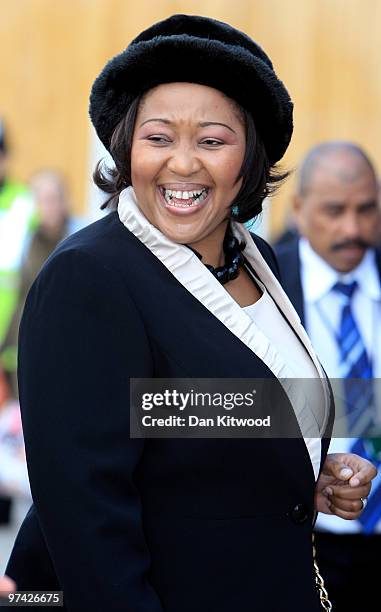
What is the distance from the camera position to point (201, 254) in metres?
2.30

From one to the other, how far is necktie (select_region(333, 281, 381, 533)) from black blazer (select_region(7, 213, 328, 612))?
136 cm

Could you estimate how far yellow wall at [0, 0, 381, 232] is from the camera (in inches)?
290

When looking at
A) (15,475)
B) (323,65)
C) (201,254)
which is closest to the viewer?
(201,254)

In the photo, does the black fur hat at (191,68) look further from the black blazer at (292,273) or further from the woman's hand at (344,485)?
the black blazer at (292,273)

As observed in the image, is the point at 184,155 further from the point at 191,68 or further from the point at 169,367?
the point at 169,367

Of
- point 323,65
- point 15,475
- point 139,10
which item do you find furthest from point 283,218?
point 15,475

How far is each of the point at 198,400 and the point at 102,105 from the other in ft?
2.05

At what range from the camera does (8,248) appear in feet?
21.2

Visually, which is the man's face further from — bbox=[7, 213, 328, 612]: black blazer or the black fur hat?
A: bbox=[7, 213, 328, 612]: black blazer

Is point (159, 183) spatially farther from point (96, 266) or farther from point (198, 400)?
point (198, 400)

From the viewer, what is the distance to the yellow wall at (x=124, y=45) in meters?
7.38

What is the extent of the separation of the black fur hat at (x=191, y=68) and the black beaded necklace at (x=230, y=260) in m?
0.29

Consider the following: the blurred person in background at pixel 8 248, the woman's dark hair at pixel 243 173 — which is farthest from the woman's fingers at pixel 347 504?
the blurred person in background at pixel 8 248

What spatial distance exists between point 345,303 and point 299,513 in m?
1.66
